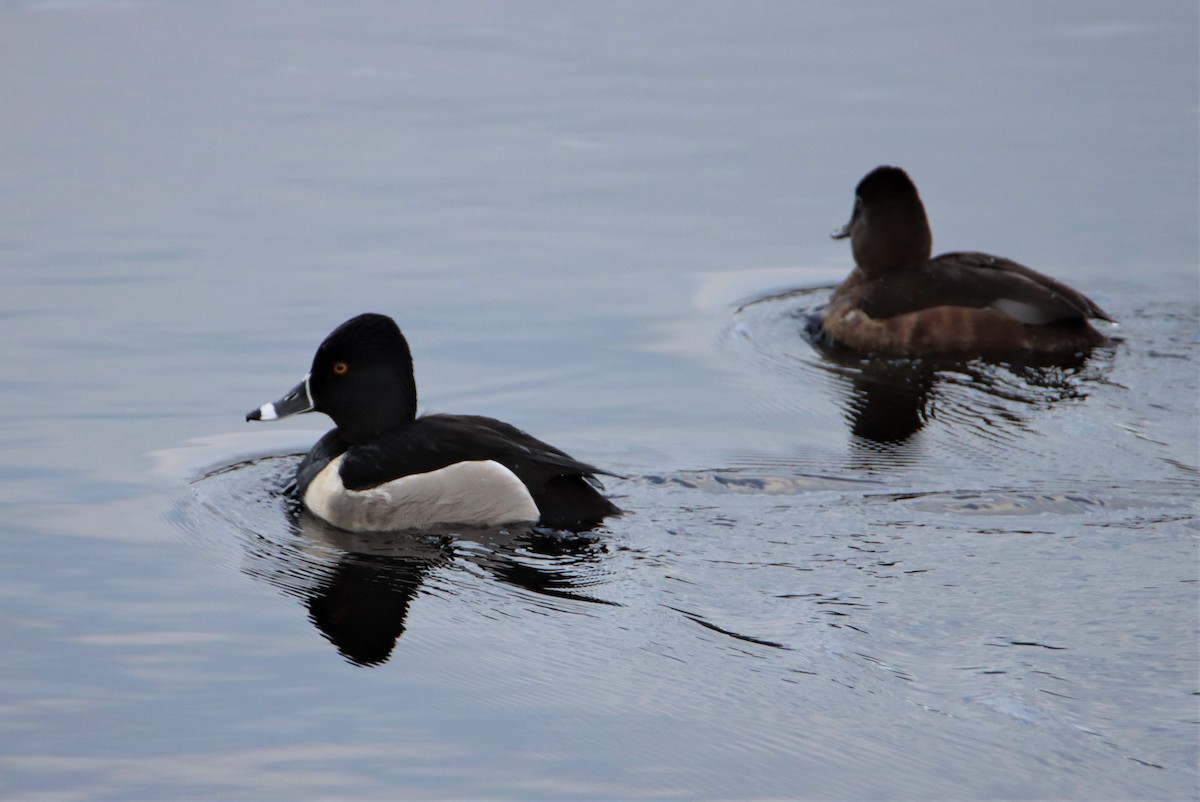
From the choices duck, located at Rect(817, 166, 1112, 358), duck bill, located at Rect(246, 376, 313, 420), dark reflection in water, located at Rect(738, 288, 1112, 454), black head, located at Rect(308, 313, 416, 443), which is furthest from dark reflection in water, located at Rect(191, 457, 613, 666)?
duck, located at Rect(817, 166, 1112, 358)

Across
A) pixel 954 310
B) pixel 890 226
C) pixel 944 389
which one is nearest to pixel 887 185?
pixel 890 226

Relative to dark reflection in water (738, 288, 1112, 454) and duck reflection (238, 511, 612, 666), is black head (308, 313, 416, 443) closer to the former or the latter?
duck reflection (238, 511, 612, 666)

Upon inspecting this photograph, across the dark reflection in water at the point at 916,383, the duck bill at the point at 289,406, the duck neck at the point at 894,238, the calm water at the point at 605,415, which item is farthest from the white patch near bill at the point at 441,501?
the duck neck at the point at 894,238

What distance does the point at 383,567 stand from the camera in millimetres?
7098

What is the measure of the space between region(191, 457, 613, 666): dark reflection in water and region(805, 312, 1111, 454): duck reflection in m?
2.15

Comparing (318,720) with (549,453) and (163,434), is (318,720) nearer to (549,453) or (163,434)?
(549,453)

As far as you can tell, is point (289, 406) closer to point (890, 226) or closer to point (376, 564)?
point (376, 564)

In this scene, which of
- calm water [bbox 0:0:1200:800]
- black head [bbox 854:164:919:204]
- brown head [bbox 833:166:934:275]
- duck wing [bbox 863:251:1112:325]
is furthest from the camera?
black head [bbox 854:164:919:204]

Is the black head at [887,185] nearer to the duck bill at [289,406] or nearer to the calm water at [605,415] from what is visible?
the calm water at [605,415]

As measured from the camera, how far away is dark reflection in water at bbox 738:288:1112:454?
9039mm

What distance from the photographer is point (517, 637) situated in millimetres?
6375

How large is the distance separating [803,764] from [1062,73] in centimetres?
1251

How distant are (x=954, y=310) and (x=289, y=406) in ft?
14.0

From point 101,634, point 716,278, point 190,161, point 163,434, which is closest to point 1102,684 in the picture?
point 101,634
